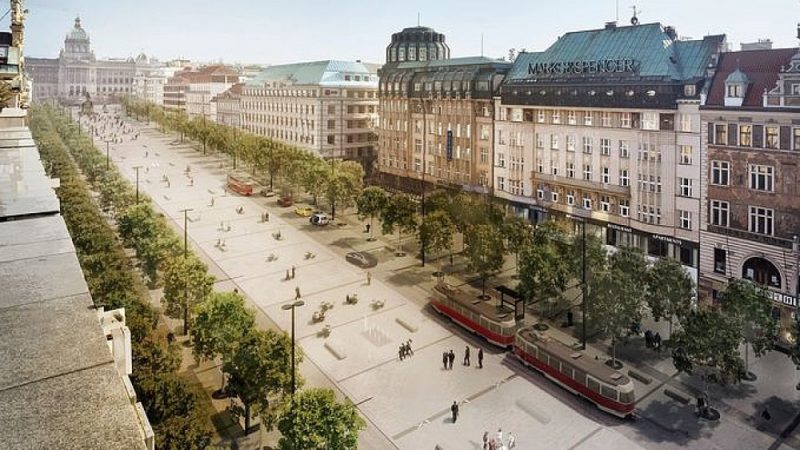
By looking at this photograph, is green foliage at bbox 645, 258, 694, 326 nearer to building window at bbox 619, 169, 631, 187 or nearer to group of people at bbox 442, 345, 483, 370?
group of people at bbox 442, 345, 483, 370

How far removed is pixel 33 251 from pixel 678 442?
3540 cm

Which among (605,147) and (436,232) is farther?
(605,147)

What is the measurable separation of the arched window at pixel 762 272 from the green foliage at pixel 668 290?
8654 mm

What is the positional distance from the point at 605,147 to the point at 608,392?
37.0 metres

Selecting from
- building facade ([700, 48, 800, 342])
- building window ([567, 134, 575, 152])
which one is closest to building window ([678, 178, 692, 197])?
building facade ([700, 48, 800, 342])

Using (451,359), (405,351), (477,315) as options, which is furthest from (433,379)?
(477,315)

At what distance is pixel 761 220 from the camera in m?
51.5

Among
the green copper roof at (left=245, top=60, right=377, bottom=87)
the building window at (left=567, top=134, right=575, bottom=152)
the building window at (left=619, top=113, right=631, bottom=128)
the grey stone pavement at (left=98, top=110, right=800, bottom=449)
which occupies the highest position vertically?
the green copper roof at (left=245, top=60, right=377, bottom=87)

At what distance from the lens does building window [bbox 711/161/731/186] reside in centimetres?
5394

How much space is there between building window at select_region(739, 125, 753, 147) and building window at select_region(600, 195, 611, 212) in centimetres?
1641

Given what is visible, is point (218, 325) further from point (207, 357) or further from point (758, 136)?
point (758, 136)

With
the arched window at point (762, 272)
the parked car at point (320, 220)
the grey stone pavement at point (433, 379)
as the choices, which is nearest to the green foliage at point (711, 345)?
the grey stone pavement at point (433, 379)

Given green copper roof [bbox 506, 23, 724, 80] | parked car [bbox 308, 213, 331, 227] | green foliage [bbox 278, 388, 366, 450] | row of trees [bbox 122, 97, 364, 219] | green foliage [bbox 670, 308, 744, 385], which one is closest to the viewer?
green foliage [bbox 278, 388, 366, 450]

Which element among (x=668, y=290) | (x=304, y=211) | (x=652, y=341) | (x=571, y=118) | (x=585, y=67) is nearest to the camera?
(x=652, y=341)
